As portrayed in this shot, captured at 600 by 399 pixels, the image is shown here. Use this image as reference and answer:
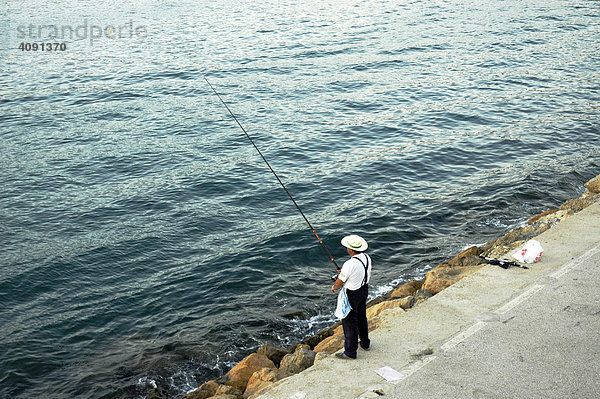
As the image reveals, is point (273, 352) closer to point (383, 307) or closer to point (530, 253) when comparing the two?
point (383, 307)

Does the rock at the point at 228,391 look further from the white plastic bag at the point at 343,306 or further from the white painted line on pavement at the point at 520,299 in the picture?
the white painted line on pavement at the point at 520,299

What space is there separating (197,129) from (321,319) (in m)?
10.9

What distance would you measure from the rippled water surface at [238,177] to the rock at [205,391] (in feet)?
2.01

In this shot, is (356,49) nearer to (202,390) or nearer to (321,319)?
(321,319)

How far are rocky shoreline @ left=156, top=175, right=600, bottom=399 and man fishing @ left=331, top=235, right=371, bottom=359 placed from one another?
24.9 inches

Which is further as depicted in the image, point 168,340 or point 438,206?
point 438,206

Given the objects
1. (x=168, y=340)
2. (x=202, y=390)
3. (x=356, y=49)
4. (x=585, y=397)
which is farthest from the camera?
(x=356, y=49)

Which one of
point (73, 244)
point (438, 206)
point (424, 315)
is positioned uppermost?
point (424, 315)

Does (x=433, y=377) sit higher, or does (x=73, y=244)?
(x=433, y=377)

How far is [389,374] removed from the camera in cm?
701

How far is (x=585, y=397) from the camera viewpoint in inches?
252

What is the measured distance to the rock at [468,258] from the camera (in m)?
10.4

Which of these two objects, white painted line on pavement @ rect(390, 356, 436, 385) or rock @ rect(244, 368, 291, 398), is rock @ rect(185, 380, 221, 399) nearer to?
rock @ rect(244, 368, 291, 398)

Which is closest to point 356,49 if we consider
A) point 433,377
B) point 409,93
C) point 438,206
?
point 409,93
